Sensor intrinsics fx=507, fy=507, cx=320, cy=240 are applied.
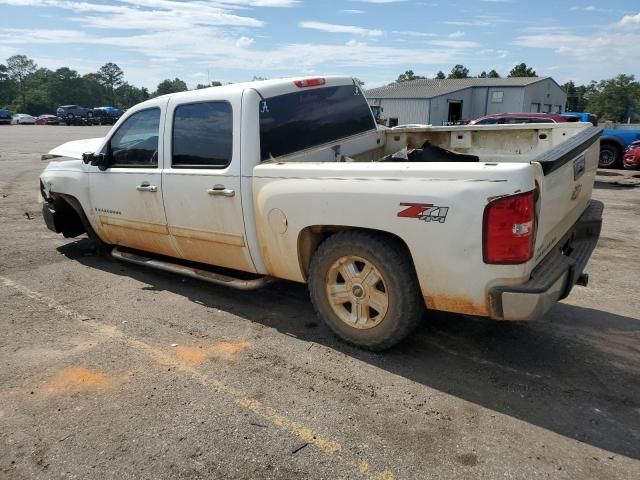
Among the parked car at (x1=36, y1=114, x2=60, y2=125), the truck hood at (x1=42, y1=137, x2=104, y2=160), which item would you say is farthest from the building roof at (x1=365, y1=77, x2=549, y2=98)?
the truck hood at (x1=42, y1=137, x2=104, y2=160)

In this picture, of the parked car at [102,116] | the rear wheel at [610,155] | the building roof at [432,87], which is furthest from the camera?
the parked car at [102,116]

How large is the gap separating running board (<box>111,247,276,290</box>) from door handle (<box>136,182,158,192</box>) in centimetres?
73

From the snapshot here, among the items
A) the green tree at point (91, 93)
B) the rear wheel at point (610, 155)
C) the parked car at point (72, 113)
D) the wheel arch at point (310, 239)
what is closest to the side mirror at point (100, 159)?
the wheel arch at point (310, 239)

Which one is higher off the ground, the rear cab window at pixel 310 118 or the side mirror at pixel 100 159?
the rear cab window at pixel 310 118

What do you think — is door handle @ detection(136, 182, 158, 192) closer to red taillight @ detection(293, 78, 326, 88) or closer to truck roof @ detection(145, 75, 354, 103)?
truck roof @ detection(145, 75, 354, 103)

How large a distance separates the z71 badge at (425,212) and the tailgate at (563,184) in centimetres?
55

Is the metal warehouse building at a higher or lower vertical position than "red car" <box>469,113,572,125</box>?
higher

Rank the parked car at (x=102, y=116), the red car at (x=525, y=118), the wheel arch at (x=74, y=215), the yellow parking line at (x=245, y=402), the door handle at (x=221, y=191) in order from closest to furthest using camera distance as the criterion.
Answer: the yellow parking line at (x=245, y=402), the door handle at (x=221, y=191), the wheel arch at (x=74, y=215), the red car at (x=525, y=118), the parked car at (x=102, y=116)

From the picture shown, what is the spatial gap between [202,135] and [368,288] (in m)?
1.97

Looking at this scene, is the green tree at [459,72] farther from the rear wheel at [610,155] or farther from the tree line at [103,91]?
the rear wheel at [610,155]

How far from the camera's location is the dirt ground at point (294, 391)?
2.59m

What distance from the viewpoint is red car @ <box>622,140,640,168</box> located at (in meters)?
14.8

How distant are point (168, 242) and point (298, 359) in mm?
1949

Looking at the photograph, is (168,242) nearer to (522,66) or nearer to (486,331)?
(486,331)
